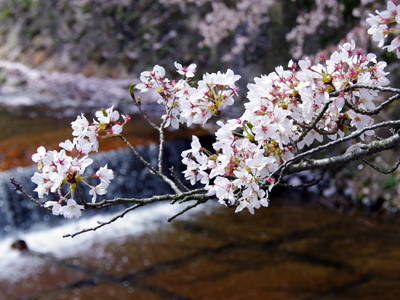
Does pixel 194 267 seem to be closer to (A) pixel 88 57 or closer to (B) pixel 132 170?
(B) pixel 132 170

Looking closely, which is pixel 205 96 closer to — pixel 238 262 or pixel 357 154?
pixel 357 154

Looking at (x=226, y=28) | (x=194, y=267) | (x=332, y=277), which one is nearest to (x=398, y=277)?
(x=332, y=277)

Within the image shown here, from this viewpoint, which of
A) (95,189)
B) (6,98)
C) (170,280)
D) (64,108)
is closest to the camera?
(95,189)

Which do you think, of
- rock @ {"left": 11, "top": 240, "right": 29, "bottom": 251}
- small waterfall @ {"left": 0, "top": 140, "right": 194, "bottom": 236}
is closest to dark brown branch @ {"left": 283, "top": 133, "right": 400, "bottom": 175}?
rock @ {"left": 11, "top": 240, "right": 29, "bottom": 251}

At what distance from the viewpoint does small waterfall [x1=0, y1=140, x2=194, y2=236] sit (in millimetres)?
4441

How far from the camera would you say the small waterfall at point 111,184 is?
4.44 metres

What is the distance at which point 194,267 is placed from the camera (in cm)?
358

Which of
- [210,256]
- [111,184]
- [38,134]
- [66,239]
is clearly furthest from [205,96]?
[38,134]

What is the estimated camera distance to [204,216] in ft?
16.0

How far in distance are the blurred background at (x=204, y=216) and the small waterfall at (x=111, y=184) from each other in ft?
0.05

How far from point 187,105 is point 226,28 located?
7.54 metres

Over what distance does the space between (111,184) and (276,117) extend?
4539 millimetres

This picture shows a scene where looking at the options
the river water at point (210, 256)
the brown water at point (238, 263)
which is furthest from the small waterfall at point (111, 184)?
the brown water at point (238, 263)

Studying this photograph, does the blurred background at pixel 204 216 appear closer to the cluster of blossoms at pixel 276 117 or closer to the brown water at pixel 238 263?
the brown water at pixel 238 263
